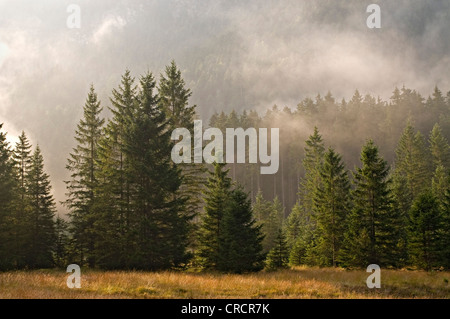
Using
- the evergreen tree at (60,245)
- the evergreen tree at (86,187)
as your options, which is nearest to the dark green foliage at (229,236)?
the evergreen tree at (86,187)

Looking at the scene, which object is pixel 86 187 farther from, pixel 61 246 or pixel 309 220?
pixel 309 220

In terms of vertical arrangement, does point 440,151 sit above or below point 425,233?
above

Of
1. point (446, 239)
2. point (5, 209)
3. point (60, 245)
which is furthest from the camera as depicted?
A: point (60, 245)

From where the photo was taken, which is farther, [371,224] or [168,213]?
[371,224]

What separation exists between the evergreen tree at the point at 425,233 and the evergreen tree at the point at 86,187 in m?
26.8

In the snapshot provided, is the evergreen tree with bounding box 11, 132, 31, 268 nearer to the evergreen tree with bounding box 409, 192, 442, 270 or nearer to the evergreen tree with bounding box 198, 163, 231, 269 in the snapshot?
the evergreen tree with bounding box 198, 163, 231, 269

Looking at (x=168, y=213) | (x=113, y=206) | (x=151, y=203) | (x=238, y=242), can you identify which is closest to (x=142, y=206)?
(x=151, y=203)

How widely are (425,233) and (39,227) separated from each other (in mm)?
36153

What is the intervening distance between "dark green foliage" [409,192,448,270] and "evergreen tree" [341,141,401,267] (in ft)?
5.07

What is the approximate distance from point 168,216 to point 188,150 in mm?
8812

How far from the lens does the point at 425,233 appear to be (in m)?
24.3

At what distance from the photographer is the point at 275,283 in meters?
15.3

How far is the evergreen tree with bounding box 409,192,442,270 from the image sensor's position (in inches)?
940
